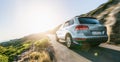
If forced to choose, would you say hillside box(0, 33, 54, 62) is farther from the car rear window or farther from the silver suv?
the car rear window

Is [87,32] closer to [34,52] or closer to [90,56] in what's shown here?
[90,56]

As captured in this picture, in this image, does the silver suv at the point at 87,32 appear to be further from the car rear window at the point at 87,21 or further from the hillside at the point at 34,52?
the hillside at the point at 34,52

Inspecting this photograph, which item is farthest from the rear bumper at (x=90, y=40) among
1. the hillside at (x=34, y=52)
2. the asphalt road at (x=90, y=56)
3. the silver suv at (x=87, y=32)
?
the hillside at (x=34, y=52)

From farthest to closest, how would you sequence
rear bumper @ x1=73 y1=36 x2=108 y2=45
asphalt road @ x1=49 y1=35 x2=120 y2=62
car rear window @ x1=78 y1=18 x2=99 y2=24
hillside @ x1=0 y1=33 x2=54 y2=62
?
car rear window @ x1=78 y1=18 x2=99 y2=24 → rear bumper @ x1=73 y1=36 x2=108 y2=45 → hillside @ x1=0 y1=33 x2=54 y2=62 → asphalt road @ x1=49 y1=35 x2=120 y2=62

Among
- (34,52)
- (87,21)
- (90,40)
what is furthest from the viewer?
(34,52)

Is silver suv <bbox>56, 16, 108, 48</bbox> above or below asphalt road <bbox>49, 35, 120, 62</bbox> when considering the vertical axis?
above

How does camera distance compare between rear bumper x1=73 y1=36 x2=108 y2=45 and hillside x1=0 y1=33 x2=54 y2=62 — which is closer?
hillside x1=0 y1=33 x2=54 y2=62

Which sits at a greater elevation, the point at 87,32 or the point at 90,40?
the point at 87,32

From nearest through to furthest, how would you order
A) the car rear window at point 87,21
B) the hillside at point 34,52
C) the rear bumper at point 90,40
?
1. the hillside at point 34,52
2. the rear bumper at point 90,40
3. the car rear window at point 87,21

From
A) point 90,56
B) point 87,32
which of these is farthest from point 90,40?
point 90,56

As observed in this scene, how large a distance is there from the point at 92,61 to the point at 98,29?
264cm

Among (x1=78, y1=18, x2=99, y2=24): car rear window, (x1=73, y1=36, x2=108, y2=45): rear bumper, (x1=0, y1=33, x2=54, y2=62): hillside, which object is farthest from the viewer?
(x1=78, y1=18, x2=99, y2=24): car rear window

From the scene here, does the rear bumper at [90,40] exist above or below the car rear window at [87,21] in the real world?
below

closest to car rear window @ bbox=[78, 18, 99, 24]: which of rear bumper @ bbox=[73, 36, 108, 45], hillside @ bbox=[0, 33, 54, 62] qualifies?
rear bumper @ bbox=[73, 36, 108, 45]
